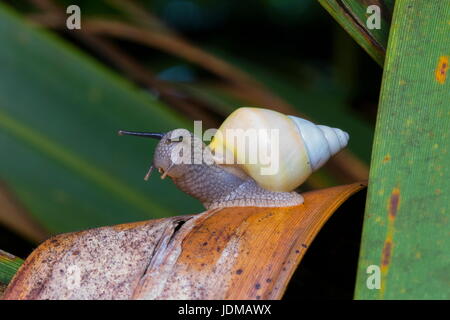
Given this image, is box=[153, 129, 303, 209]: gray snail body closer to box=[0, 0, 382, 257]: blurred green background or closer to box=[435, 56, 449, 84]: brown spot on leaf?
box=[0, 0, 382, 257]: blurred green background

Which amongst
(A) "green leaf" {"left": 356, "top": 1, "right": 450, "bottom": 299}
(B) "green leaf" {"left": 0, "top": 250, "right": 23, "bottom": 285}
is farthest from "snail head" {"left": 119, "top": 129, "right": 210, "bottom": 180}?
(A) "green leaf" {"left": 356, "top": 1, "right": 450, "bottom": 299}

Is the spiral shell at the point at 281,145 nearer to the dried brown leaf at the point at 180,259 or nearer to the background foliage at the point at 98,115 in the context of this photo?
the dried brown leaf at the point at 180,259

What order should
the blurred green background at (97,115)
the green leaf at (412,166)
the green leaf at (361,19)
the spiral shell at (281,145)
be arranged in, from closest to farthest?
the green leaf at (412,166) → the green leaf at (361,19) → the spiral shell at (281,145) → the blurred green background at (97,115)

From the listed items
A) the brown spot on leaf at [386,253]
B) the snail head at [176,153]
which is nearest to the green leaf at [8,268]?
the snail head at [176,153]

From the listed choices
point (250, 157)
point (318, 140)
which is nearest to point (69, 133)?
point (250, 157)

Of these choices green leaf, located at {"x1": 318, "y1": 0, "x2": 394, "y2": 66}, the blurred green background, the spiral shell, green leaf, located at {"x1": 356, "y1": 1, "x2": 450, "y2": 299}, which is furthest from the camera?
the blurred green background

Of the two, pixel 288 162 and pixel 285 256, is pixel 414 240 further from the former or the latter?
pixel 288 162
